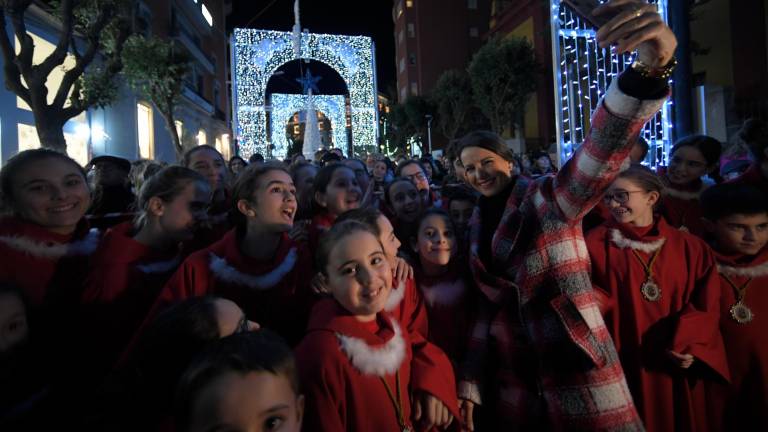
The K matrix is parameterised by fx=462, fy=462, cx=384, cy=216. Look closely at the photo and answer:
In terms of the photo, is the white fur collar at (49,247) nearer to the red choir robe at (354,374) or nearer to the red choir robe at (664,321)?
the red choir robe at (354,374)

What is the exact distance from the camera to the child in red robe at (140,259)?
7.66 feet

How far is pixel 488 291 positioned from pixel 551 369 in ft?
1.37

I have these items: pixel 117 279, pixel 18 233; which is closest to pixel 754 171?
pixel 117 279

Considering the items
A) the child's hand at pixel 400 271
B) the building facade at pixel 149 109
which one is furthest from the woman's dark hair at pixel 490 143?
the building facade at pixel 149 109

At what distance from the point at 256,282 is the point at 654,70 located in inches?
80.8

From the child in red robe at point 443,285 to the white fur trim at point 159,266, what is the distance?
1.44 metres

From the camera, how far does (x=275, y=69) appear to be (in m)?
23.5

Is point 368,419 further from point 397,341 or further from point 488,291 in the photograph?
point 488,291

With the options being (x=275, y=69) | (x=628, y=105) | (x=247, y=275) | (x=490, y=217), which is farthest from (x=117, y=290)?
(x=275, y=69)

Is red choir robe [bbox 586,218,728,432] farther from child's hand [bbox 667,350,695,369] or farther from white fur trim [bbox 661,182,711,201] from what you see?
white fur trim [bbox 661,182,711,201]

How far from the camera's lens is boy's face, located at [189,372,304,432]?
1404 mm

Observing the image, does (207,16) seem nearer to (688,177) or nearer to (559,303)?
(688,177)

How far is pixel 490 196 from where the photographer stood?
7.66 ft

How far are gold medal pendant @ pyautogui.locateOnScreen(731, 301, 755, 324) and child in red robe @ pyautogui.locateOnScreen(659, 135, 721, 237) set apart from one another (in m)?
1.15
